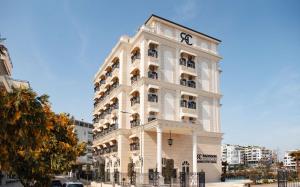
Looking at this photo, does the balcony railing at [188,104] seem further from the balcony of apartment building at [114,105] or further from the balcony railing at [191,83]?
the balcony of apartment building at [114,105]

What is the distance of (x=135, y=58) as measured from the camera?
54844 mm

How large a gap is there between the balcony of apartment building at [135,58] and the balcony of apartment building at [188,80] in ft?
23.2

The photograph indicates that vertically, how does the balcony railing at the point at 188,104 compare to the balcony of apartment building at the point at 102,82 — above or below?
below

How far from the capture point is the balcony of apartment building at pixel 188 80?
5508cm

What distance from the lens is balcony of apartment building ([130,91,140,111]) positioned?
53022 mm

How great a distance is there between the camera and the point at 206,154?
55.0 metres

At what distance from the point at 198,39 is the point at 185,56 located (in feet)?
14.3

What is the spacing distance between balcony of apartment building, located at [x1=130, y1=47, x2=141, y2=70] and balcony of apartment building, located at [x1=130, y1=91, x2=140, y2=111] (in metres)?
4.01

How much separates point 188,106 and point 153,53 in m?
9.66

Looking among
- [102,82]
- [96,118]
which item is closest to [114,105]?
[102,82]

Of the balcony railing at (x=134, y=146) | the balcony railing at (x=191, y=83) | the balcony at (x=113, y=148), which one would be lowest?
the balcony at (x=113, y=148)

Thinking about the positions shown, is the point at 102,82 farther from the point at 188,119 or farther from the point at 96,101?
the point at 188,119

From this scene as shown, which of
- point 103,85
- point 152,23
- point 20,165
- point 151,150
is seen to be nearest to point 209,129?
point 151,150

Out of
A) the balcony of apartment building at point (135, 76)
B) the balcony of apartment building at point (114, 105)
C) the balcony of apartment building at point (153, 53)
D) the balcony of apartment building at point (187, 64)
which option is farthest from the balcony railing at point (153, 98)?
the balcony of apartment building at point (114, 105)
